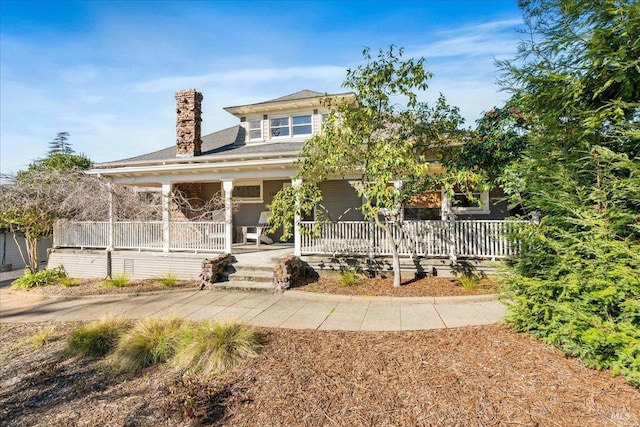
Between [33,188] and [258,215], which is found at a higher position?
[33,188]

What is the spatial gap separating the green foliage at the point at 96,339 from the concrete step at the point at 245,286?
Answer: 319 cm

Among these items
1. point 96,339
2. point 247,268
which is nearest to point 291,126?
point 247,268

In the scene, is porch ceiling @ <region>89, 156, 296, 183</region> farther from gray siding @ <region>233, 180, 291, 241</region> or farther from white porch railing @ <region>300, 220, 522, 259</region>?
gray siding @ <region>233, 180, 291, 241</region>

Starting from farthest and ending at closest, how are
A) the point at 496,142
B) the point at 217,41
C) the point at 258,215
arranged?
1. the point at 258,215
2. the point at 217,41
3. the point at 496,142

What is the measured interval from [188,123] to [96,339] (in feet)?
29.2

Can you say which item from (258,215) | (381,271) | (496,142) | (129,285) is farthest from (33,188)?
(496,142)

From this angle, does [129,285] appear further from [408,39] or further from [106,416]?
[408,39]

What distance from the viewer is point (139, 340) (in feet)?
13.8

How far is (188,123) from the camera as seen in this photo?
11.6 meters

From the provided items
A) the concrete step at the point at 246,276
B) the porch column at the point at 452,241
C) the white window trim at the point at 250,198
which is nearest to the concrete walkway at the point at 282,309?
the concrete step at the point at 246,276

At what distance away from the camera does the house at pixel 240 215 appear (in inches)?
335

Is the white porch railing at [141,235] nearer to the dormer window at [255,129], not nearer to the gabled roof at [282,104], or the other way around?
the dormer window at [255,129]

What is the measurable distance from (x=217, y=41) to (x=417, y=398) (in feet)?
33.9

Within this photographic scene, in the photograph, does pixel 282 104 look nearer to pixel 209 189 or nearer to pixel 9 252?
pixel 209 189
